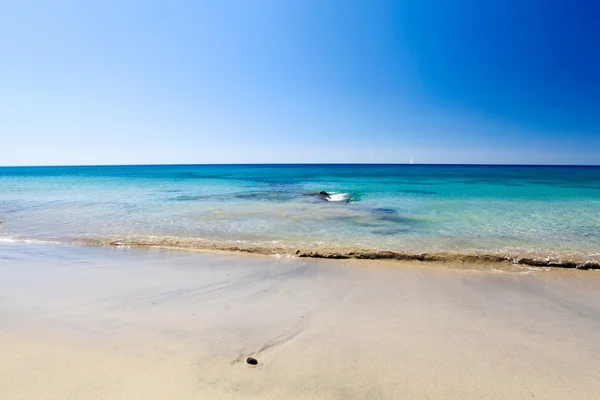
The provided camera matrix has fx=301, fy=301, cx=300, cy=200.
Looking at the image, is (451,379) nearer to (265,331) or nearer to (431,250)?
(265,331)

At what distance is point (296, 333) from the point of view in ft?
12.4

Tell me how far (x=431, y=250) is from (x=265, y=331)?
546 centimetres

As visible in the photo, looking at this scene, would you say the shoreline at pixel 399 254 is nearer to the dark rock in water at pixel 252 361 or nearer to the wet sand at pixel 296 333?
the wet sand at pixel 296 333

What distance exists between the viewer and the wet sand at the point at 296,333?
2840mm

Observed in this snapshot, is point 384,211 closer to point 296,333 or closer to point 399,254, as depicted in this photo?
point 399,254

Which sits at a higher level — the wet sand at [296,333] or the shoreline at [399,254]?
the shoreline at [399,254]

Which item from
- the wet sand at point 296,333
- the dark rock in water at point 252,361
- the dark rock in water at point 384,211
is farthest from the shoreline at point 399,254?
the dark rock in water at point 384,211

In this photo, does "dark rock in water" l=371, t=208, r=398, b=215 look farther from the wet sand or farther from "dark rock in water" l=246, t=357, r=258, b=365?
"dark rock in water" l=246, t=357, r=258, b=365

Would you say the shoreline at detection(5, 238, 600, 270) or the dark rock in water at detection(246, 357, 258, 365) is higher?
the shoreline at detection(5, 238, 600, 270)

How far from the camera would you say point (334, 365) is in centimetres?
312

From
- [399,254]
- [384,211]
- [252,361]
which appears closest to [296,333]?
[252,361]

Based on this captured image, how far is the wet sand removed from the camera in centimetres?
284

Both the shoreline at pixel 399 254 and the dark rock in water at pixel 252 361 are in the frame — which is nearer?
the dark rock in water at pixel 252 361

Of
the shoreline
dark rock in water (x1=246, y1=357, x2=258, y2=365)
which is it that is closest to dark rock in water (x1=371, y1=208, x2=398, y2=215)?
the shoreline
